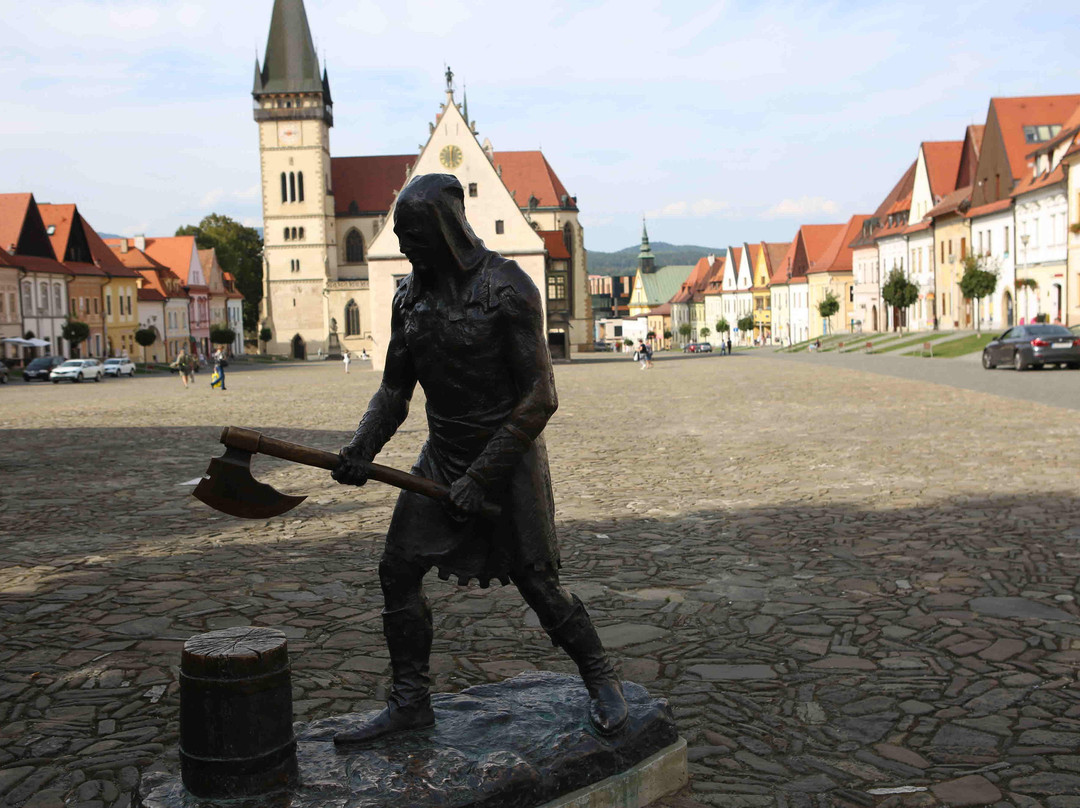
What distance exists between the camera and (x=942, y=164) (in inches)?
2894

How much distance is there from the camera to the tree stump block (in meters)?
3.21

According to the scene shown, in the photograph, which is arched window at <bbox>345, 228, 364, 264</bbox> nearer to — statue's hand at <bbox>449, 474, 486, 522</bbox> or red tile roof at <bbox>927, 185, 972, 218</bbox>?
red tile roof at <bbox>927, 185, 972, 218</bbox>

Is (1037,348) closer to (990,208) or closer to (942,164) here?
(990,208)

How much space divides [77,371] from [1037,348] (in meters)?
39.4

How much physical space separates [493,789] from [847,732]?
1.70m

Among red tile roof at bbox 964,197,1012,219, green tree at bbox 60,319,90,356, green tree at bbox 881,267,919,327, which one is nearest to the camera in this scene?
red tile roof at bbox 964,197,1012,219

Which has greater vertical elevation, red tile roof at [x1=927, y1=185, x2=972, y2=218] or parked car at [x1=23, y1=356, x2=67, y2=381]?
red tile roof at [x1=927, y1=185, x2=972, y2=218]

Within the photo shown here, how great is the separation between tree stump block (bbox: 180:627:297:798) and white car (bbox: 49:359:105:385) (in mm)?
49379

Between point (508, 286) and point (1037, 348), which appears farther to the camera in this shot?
point (1037, 348)

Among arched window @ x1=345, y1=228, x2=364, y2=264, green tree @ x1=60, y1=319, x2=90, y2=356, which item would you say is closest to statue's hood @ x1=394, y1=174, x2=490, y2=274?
green tree @ x1=60, y1=319, x2=90, y2=356

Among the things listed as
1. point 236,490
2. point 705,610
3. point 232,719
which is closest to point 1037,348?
point 705,610

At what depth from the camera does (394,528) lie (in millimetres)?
3740

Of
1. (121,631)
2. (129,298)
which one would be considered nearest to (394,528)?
(121,631)

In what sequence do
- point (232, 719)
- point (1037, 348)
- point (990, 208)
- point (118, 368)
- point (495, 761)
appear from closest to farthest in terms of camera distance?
point (232, 719), point (495, 761), point (1037, 348), point (118, 368), point (990, 208)
